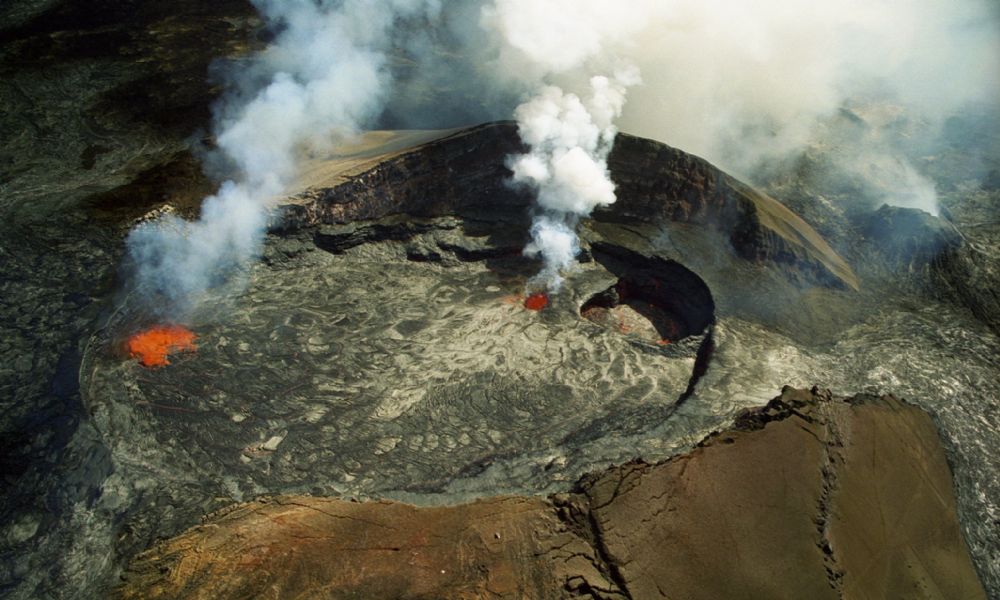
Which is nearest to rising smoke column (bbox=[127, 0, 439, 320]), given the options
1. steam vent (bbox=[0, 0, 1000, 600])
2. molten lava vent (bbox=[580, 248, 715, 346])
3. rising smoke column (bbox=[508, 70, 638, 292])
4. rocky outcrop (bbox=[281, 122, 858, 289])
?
steam vent (bbox=[0, 0, 1000, 600])

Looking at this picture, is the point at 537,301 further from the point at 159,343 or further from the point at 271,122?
the point at 271,122

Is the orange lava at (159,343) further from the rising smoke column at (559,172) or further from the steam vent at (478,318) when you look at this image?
the rising smoke column at (559,172)

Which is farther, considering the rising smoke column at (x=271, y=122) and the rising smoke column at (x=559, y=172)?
the rising smoke column at (x=559, y=172)

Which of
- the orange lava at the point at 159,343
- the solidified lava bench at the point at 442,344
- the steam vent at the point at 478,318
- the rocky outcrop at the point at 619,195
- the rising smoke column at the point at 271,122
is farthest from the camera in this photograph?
the rocky outcrop at the point at 619,195

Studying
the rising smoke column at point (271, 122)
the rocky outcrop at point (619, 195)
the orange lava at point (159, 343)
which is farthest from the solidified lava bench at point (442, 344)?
the rising smoke column at point (271, 122)

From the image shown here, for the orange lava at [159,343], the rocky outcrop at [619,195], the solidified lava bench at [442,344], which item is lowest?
the orange lava at [159,343]

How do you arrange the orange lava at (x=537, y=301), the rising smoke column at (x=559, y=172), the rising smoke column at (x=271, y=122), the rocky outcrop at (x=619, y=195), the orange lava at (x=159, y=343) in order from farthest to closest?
the rising smoke column at (x=559, y=172) → the rocky outcrop at (x=619, y=195) → the orange lava at (x=537, y=301) → the rising smoke column at (x=271, y=122) → the orange lava at (x=159, y=343)
